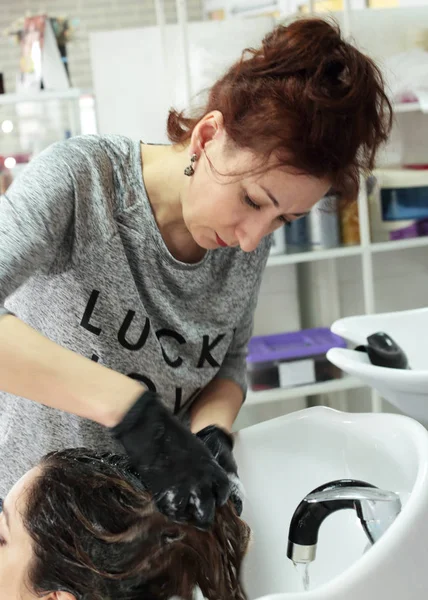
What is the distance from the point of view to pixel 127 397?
3.06 ft

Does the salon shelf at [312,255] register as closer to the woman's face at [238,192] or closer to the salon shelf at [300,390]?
the salon shelf at [300,390]

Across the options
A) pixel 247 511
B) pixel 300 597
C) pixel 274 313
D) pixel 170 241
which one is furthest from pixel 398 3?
pixel 300 597

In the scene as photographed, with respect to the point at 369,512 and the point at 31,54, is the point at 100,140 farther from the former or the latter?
the point at 31,54

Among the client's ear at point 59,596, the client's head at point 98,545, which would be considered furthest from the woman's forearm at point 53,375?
the client's ear at point 59,596

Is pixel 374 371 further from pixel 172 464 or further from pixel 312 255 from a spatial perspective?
pixel 312 255

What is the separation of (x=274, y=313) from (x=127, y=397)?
2079 mm

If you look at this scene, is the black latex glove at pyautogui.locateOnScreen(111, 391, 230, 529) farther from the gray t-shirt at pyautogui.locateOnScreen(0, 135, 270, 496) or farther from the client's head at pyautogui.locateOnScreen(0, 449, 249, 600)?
the gray t-shirt at pyautogui.locateOnScreen(0, 135, 270, 496)

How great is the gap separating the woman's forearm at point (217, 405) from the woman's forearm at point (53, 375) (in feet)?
1.04

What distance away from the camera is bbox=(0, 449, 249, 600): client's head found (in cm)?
100

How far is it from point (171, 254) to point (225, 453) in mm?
335

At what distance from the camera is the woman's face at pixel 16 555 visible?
1.01 m

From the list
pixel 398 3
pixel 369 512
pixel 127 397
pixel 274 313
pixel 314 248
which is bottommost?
pixel 274 313

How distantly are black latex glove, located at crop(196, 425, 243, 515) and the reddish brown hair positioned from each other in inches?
16.9

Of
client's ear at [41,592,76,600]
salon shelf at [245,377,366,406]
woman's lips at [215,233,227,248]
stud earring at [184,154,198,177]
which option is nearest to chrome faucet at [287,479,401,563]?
client's ear at [41,592,76,600]
